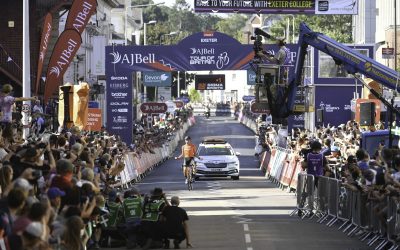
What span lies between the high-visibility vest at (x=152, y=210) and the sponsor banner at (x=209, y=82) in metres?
62.4

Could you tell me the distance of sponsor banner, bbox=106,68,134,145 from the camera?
54031 millimetres

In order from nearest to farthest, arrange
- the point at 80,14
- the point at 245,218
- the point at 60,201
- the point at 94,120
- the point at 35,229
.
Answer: the point at 35,229
the point at 60,201
the point at 245,218
the point at 80,14
the point at 94,120

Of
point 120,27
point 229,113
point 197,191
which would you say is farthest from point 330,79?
point 229,113

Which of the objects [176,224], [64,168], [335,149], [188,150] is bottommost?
[176,224]

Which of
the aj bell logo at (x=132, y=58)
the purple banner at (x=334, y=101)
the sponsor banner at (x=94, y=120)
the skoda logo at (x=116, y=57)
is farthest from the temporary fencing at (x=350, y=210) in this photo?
the purple banner at (x=334, y=101)

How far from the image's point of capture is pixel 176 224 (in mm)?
22344

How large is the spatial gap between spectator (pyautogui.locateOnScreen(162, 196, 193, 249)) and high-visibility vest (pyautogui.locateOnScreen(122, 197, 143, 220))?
57 cm

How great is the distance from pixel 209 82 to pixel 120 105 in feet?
103

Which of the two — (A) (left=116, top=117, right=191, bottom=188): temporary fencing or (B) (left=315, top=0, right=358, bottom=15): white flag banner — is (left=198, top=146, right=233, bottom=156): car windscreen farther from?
(B) (left=315, top=0, right=358, bottom=15): white flag banner

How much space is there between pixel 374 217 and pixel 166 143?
50392 mm

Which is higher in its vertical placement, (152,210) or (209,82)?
(209,82)

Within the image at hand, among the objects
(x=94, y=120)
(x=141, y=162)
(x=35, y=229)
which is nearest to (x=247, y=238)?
(x=35, y=229)

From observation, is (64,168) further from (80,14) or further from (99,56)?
(99,56)

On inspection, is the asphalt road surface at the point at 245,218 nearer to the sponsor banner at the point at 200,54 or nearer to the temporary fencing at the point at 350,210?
the temporary fencing at the point at 350,210
